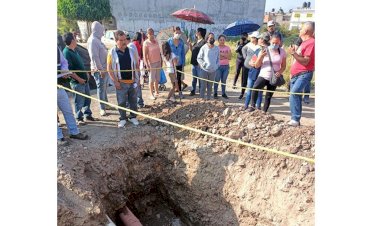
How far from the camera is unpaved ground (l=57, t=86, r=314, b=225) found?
3812 millimetres

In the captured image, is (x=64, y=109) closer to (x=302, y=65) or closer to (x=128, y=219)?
(x=128, y=219)

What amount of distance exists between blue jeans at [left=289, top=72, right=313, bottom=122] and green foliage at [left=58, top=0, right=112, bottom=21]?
30454 millimetres

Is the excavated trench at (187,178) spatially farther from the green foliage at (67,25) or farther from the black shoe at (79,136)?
the green foliage at (67,25)

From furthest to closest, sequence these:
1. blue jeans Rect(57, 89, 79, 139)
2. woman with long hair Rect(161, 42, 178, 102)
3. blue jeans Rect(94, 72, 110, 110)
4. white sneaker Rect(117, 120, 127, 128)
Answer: woman with long hair Rect(161, 42, 178, 102), blue jeans Rect(94, 72, 110, 110), white sneaker Rect(117, 120, 127, 128), blue jeans Rect(57, 89, 79, 139)

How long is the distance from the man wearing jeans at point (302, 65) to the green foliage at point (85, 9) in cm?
3046

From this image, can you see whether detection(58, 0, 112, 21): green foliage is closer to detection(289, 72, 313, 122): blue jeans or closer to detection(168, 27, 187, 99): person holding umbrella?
detection(168, 27, 187, 99): person holding umbrella

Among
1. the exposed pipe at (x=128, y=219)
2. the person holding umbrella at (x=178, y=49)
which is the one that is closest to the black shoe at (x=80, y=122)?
the exposed pipe at (x=128, y=219)

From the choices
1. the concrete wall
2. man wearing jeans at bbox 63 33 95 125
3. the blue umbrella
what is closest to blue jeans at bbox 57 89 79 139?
man wearing jeans at bbox 63 33 95 125

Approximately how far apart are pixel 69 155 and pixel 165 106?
2.39m

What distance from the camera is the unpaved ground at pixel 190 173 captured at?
381cm

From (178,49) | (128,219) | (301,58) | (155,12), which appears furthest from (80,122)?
(155,12)

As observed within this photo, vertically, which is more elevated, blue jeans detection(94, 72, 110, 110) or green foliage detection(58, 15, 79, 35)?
green foliage detection(58, 15, 79, 35)

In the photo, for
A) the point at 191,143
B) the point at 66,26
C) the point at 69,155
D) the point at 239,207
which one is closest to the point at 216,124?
the point at 191,143

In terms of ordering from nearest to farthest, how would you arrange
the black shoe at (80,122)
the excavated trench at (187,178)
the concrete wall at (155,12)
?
the excavated trench at (187,178) → the black shoe at (80,122) → the concrete wall at (155,12)
